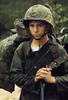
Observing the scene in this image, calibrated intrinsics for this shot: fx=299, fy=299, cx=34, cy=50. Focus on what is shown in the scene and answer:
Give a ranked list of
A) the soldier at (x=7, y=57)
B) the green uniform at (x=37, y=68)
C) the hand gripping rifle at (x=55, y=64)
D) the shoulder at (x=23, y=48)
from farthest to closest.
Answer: the soldier at (x=7, y=57) < the shoulder at (x=23, y=48) < the green uniform at (x=37, y=68) < the hand gripping rifle at (x=55, y=64)

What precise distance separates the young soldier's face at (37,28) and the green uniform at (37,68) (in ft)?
0.47

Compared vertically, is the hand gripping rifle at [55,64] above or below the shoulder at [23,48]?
A: below

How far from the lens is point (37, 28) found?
11.0 feet

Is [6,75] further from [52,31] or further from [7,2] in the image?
[7,2]

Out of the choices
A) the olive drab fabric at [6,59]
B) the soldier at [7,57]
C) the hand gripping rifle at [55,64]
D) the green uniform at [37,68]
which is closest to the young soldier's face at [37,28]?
the green uniform at [37,68]

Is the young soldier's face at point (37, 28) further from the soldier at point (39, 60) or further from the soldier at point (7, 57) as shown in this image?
the soldier at point (7, 57)

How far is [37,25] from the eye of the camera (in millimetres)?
3355

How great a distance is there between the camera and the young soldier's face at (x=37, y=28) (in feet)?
11.0

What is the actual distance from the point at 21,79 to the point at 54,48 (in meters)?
0.51

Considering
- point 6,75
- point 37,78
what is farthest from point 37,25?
point 6,75

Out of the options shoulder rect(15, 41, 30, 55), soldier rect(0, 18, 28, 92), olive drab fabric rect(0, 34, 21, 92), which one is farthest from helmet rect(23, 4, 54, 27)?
olive drab fabric rect(0, 34, 21, 92)

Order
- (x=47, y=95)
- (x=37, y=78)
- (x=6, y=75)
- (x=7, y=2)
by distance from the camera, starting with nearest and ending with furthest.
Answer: (x=37, y=78) < (x=47, y=95) < (x=6, y=75) < (x=7, y=2)

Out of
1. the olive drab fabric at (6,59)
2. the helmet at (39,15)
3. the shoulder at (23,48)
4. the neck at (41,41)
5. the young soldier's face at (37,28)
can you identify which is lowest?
the olive drab fabric at (6,59)

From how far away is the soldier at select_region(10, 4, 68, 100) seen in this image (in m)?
3.32
